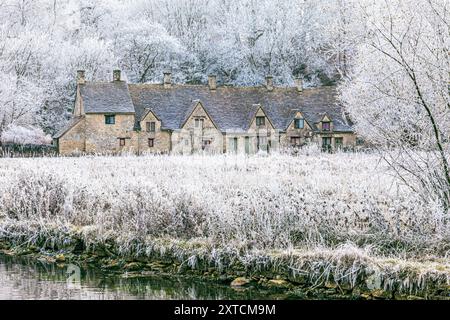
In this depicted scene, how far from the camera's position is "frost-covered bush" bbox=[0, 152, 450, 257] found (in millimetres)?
14797

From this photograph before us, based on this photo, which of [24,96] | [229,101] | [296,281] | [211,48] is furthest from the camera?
[211,48]

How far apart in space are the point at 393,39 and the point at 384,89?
1.22m

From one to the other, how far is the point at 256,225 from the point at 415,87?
15.5 feet

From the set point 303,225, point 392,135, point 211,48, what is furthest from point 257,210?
point 211,48

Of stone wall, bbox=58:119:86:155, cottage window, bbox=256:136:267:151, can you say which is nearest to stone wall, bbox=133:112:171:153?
stone wall, bbox=58:119:86:155

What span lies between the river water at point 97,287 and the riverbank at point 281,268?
0.30 meters

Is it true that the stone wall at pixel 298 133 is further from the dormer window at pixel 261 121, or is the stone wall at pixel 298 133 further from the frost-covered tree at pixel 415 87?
the frost-covered tree at pixel 415 87

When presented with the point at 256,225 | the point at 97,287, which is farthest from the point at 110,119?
the point at 97,287

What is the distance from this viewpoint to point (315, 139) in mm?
57500

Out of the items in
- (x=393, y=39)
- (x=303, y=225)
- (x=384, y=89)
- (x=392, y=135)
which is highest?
(x=393, y=39)

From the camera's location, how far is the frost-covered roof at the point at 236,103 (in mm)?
57031

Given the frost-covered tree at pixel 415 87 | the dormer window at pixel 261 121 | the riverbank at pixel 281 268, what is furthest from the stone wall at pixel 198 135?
the frost-covered tree at pixel 415 87

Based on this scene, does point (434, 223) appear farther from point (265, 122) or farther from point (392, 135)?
point (265, 122)

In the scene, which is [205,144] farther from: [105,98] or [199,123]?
[105,98]
